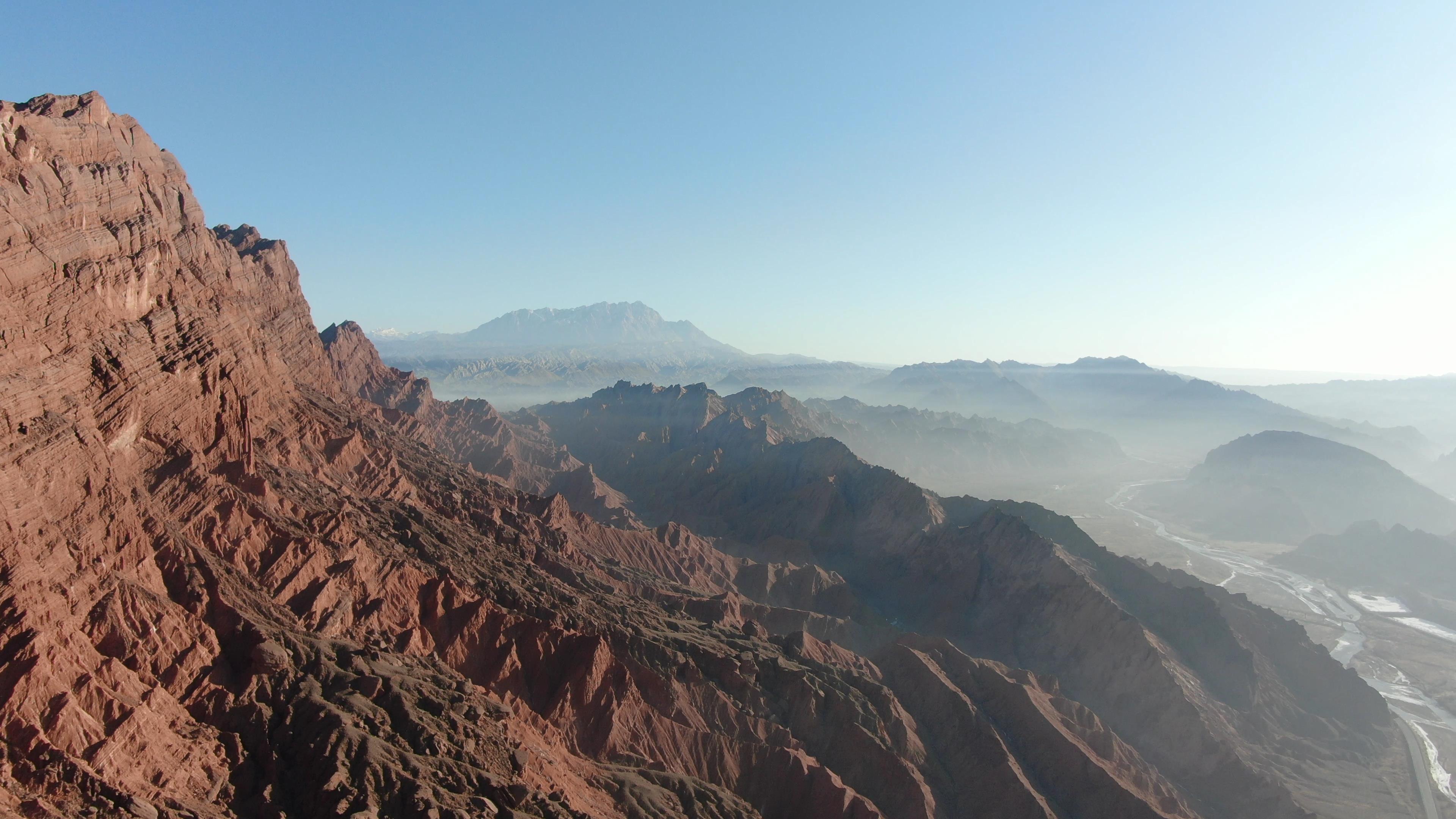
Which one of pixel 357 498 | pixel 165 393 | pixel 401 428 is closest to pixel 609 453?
pixel 401 428

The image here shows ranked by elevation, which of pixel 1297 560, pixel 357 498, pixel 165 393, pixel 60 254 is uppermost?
pixel 60 254

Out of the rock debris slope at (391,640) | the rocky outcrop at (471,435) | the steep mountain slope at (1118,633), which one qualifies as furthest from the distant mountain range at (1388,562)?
the rocky outcrop at (471,435)

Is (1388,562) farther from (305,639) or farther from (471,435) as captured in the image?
(305,639)

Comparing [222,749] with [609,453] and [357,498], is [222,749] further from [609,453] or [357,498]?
[609,453]

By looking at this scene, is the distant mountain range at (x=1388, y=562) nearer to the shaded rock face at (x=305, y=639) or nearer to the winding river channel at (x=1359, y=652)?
the winding river channel at (x=1359, y=652)

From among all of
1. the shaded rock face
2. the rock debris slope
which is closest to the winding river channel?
the rock debris slope

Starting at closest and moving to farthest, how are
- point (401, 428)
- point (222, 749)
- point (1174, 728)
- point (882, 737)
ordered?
1. point (222, 749)
2. point (882, 737)
3. point (1174, 728)
4. point (401, 428)
